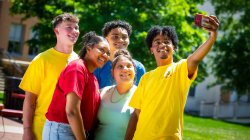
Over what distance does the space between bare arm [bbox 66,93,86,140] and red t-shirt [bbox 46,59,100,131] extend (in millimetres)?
39

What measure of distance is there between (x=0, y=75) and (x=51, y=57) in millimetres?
23367

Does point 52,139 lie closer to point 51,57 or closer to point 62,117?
point 62,117

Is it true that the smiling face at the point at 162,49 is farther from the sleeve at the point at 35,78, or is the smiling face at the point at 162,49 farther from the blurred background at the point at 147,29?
the blurred background at the point at 147,29

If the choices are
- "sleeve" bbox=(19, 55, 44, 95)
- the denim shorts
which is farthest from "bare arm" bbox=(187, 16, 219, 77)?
"sleeve" bbox=(19, 55, 44, 95)

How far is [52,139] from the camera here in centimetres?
336

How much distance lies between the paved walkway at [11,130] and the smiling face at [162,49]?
6.24 m

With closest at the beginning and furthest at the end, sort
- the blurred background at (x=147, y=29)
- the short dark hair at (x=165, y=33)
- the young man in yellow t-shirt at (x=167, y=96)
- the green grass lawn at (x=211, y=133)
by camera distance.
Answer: the young man in yellow t-shirt at (x=167, y=96) → the short dark hair at (x=165, y=33) → the green grass lawn at (x=211, y=133) → the blurred background at (x=147, y=29)

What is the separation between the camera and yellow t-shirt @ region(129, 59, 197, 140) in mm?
3361

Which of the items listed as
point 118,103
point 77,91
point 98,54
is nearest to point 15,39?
point 118,103

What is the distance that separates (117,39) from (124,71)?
0.76 metres

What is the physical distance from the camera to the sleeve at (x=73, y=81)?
324 cm

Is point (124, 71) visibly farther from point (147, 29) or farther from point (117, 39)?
point (147, 29)

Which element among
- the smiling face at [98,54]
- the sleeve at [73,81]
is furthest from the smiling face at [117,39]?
the sleeve at [73,81]

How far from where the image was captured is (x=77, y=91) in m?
3.24
